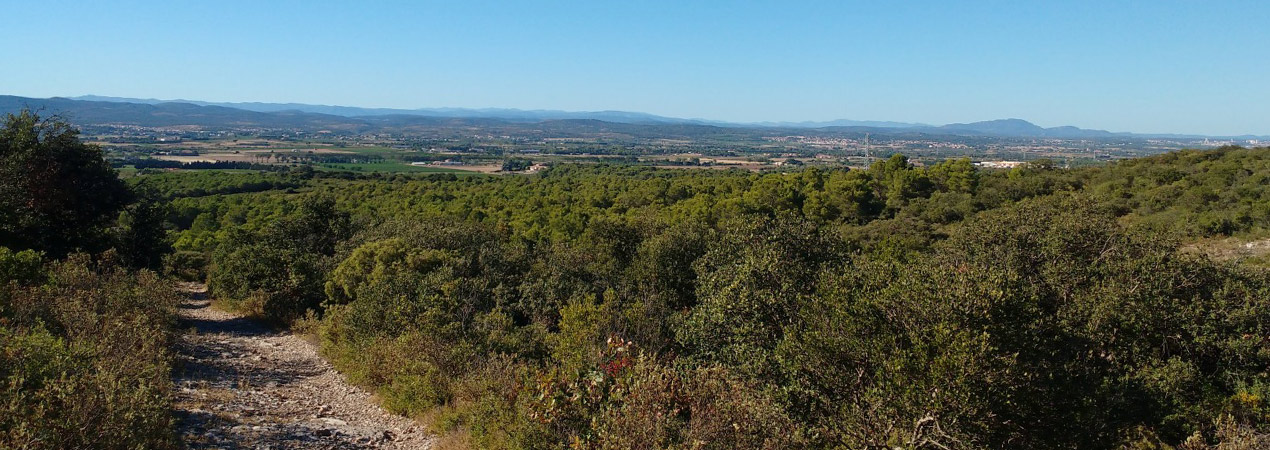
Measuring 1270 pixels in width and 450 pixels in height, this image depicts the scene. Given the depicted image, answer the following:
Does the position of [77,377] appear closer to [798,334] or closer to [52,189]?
[798,334]

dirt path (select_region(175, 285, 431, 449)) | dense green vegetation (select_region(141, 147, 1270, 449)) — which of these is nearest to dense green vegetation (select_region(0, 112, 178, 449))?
dirt path (select_region(175, 285, 431, 449))

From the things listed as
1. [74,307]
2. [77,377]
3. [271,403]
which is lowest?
[271,403]

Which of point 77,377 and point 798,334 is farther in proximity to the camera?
point 798,334

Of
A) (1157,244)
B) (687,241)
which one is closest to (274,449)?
(687,241)

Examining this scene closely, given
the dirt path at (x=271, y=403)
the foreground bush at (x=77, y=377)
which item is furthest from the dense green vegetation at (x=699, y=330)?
the dirt path at (x=271, y=403)

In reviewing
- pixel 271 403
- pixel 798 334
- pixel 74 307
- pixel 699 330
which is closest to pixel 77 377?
pixel 271 403

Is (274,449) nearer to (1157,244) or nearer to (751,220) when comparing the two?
(751,220)

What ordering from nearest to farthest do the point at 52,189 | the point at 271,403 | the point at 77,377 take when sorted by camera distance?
the point at 77,377, the point at 271,403, the point at 52,189
